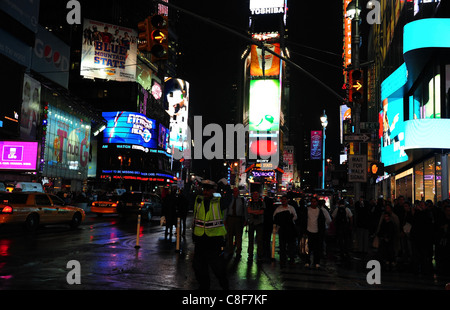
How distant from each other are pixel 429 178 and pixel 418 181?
2.79 meters

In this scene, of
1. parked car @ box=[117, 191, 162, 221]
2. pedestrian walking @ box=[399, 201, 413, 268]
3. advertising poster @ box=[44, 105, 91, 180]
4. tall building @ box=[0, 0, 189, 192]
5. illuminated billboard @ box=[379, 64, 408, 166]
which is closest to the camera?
pedestrian walking @ box=[399, 201, 413, 268]

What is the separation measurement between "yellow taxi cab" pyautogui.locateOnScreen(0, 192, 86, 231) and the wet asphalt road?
9.07 feet

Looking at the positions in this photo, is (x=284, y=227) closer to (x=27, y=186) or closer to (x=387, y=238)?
(x=387, y=238)

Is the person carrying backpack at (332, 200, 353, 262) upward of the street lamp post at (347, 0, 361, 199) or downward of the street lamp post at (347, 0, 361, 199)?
downward

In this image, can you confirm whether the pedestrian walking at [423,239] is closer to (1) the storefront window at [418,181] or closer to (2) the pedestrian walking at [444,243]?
(2) the pedestrian walking at [444,243]

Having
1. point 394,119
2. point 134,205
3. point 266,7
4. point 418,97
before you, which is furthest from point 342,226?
point 266,7

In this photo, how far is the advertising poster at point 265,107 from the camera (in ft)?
303

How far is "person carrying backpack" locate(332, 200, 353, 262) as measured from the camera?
13648 millimetres

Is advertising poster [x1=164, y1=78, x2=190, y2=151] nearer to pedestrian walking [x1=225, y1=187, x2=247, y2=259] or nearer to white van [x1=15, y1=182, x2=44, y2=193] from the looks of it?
white van [x1=15, y1=182, x2=44, y2=193]

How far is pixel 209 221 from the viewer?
7.04m

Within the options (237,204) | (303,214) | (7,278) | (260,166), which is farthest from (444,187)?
(260,166)

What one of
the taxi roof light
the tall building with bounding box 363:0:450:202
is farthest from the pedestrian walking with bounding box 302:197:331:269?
the taxi roof light
